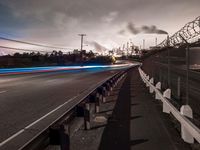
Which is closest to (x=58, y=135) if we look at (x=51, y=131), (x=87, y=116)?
(x=51, y=131)

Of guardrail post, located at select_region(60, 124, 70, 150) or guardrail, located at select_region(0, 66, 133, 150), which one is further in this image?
guardrail post, located at select_region(60, 124, 70, 150)

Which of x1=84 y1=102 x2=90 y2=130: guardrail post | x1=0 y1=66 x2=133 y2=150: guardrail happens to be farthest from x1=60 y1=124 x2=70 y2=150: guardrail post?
x1=84 y1=102 x2=90 y2=130: guardrail post

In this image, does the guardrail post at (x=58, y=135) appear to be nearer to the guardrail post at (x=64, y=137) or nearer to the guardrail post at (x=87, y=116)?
the guardrail post at (x=64, y=137)

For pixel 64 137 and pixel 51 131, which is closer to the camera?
pixel 51 131

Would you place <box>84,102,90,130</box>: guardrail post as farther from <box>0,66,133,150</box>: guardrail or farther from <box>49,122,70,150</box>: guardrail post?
<box>49,122,70,150</box>: guardrail post

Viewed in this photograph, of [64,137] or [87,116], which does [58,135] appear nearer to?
[64,137]

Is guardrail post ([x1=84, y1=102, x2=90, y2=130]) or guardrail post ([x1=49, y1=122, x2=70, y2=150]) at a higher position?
guardrail post ([x1=49, y1=122, x2=70, y2=150])

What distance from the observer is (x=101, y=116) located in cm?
834

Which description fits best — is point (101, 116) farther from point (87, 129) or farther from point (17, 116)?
point (17, 116)

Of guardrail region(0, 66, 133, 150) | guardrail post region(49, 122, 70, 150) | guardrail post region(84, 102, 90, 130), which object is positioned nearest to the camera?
guardrail region(0, 66, 133, 150)

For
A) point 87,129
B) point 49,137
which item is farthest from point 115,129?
point 49,137

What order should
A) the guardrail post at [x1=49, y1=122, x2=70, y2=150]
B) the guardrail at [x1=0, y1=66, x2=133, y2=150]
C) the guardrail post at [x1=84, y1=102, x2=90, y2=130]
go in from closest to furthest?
the guardrail at [x1=0, y1=66, x2=133, y2=150] < the guardrail post at [x1=49, y1=122, x2=70, y2=150] < the guardrail post at [x1=84, y1=102, x2=90, y2=130]

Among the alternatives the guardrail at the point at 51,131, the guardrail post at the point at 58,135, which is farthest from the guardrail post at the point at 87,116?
the guardrail post at the point at 58,135

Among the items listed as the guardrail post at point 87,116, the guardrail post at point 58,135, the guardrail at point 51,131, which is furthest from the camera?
the guardrail post at point 87,116
